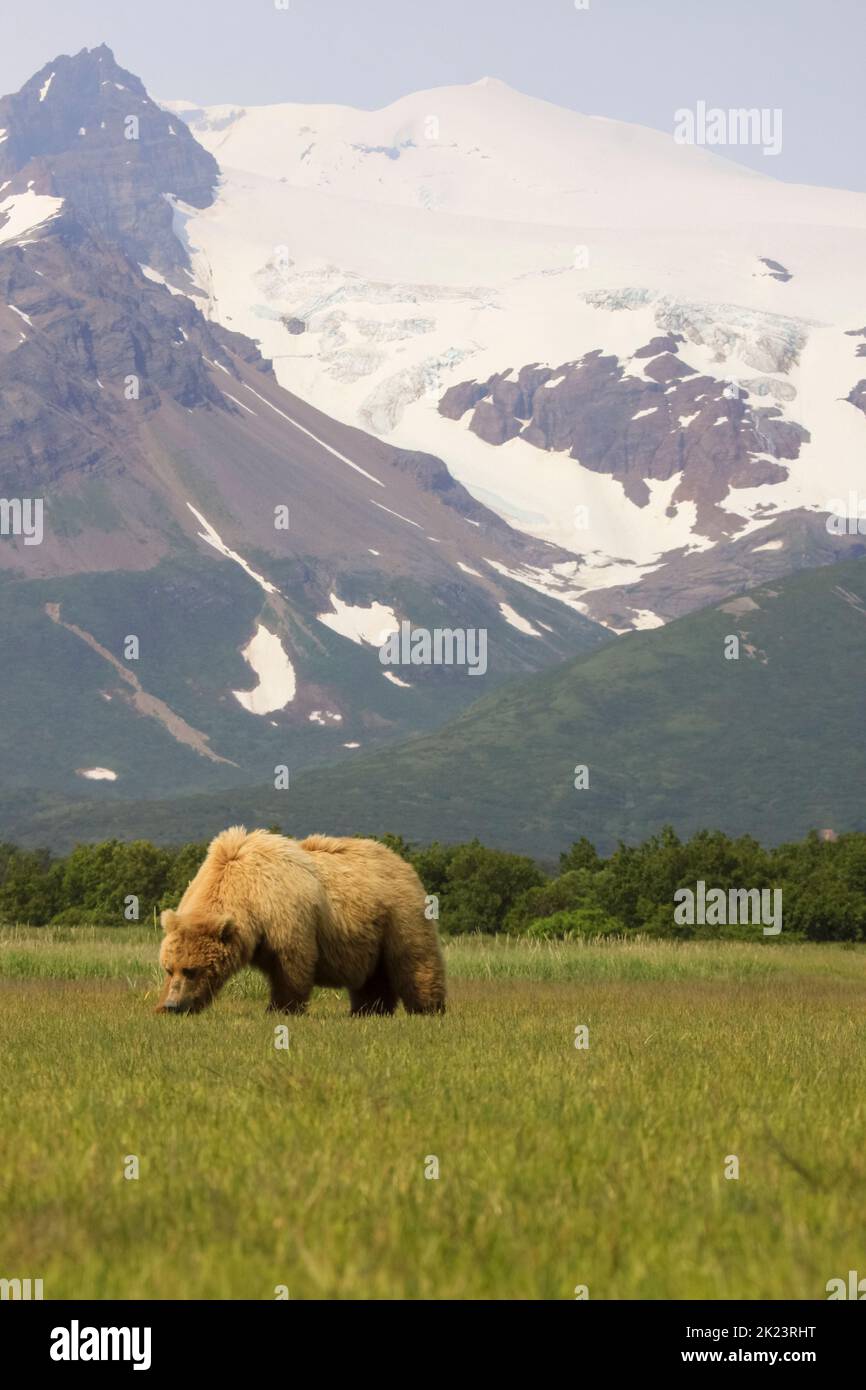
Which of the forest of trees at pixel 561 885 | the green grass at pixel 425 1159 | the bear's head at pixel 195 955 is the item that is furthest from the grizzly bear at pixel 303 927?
the forest of trees at pixel 561 885

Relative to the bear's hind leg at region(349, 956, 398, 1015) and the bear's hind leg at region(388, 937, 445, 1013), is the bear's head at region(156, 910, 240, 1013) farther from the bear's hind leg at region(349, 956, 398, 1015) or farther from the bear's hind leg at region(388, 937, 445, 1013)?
the bear's hind leg at region(349, 956, 398, 1015)

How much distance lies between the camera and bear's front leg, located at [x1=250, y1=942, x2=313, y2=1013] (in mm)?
20281

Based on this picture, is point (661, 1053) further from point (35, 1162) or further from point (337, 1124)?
point (35, 1162)

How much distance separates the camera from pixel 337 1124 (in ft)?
33.8

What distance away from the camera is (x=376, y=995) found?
73.6ft

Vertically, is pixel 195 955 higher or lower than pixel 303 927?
lower

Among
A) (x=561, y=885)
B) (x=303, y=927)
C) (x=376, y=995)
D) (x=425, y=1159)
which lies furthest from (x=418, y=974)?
(x=561, y=885)

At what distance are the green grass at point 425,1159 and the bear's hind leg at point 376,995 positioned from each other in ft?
9.97

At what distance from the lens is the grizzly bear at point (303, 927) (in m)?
19.8

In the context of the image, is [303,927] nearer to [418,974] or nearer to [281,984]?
[281,984]

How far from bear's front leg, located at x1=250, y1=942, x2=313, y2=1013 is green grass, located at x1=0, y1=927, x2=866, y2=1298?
4.48 feet

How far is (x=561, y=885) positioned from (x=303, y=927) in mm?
41963
